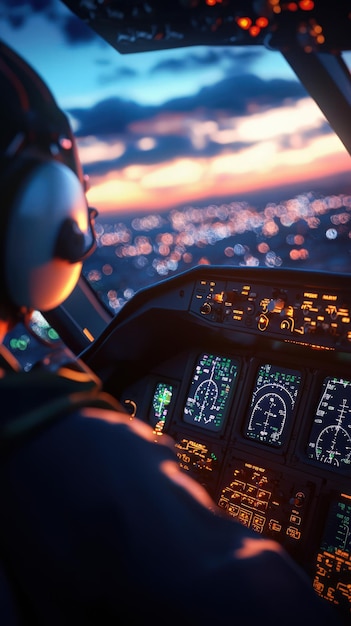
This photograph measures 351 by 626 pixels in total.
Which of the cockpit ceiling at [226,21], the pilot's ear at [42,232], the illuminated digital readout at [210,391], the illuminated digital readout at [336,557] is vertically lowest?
the illuminated digital readout at [336,557]

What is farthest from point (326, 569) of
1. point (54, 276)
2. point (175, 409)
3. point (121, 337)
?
point (54, 276)

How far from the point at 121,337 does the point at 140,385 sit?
0.32 m

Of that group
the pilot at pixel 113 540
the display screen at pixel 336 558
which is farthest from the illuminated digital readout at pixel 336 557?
the pilot at pixel 113 540

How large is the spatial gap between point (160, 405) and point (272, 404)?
66cm

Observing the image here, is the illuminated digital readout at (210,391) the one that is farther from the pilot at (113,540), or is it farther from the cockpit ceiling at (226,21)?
the pilot at (113,540)

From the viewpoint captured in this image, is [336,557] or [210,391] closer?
[336,557]

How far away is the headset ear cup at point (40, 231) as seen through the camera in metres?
0.69

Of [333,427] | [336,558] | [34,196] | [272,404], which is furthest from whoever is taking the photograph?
[272,404]

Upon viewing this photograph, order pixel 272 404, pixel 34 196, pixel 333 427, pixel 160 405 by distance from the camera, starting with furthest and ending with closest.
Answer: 1. pixel 160 405
2. pixel 272 404
3. pixel 333 427
4. pixel 34 196

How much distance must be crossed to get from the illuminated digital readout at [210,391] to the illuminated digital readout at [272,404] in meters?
0.14

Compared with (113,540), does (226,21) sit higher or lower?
higher

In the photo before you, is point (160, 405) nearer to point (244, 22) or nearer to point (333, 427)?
point (333, 427)

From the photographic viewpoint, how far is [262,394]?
8.41ft

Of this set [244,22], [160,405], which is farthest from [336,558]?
[244,22]
